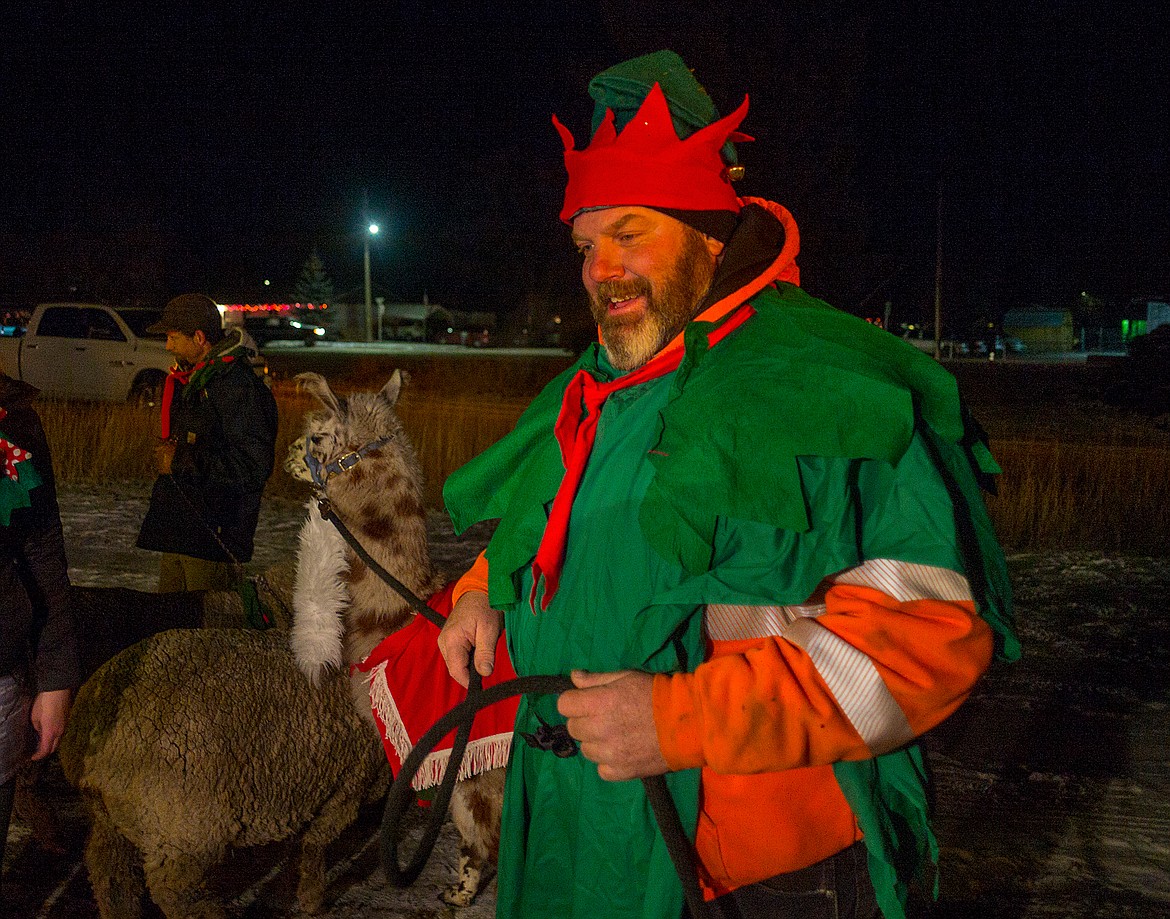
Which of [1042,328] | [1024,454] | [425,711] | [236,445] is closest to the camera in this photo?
[425,711]

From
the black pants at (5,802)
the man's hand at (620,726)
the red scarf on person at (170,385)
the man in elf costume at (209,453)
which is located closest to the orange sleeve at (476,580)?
the man's hand at (620,726)

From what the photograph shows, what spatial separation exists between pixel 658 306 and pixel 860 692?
2.58ft

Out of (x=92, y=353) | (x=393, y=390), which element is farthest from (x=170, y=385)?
(x=92, y=353)

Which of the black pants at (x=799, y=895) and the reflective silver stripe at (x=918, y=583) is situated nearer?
the reflective silver stripe at (x=918, y=583)

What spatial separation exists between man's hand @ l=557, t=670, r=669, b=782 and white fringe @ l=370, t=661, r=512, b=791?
184 cm

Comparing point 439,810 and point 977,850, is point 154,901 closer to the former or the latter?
point 439,810

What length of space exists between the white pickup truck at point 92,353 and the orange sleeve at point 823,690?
1655 cm

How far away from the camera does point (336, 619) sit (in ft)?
12.1

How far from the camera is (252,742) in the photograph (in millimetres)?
3393

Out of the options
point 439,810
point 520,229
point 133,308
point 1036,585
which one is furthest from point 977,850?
point 520,229

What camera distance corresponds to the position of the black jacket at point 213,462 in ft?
16.6

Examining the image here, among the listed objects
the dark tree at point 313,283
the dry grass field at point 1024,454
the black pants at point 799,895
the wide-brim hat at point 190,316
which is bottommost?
the dry grass field at point 1024,454

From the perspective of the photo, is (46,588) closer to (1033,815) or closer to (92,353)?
(1033,815)

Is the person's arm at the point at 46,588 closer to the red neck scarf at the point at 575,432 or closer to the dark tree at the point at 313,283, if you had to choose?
the red neck scarf at the point at 575,432
